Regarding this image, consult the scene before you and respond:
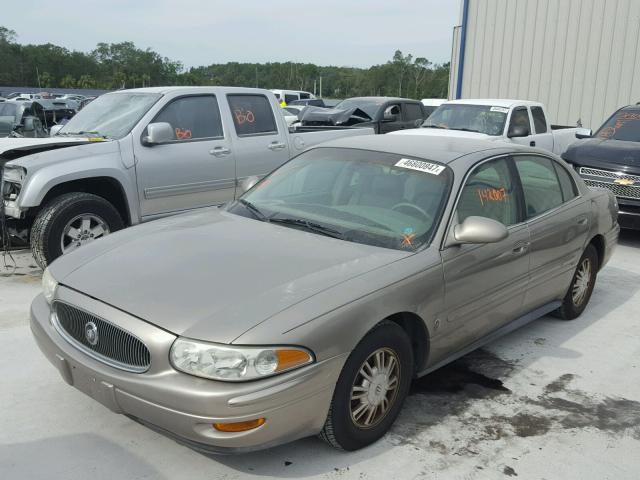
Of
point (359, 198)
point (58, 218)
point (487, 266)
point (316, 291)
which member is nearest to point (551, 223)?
point (487, 266)

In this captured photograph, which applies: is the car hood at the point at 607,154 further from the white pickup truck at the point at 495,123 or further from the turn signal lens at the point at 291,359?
the turn signal lens at the point at 291,359

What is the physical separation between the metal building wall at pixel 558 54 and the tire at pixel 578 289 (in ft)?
38.6

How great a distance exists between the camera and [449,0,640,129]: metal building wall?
15.4 metres

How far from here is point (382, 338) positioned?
313 cm

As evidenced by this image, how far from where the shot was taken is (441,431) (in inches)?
136

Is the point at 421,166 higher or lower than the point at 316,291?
higher

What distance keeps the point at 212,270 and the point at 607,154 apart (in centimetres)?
665

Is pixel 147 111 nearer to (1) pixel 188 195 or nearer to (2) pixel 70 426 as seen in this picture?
(1) pixel 188 195

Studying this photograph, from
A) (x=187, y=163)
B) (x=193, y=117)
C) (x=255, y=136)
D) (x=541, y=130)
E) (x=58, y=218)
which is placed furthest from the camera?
(x=541, y=130)

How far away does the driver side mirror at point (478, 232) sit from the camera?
351 cm

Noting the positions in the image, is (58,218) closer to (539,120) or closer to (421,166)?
(421,166)

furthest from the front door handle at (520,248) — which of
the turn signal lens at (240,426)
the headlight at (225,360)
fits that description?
the turn signal lens at (240,426)

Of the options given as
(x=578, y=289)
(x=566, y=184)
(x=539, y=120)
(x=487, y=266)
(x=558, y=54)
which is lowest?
(x=578, y=289)

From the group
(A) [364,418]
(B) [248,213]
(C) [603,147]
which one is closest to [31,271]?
(B) [248,213]
